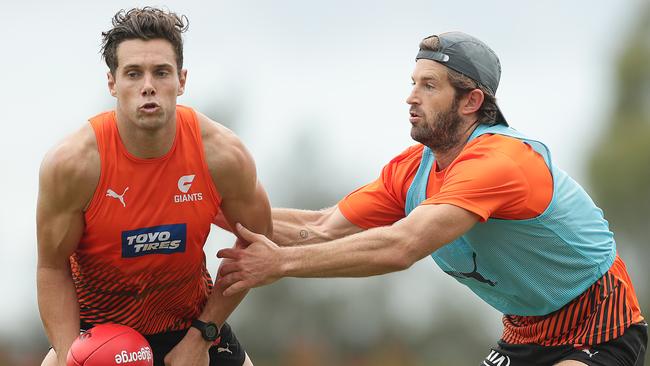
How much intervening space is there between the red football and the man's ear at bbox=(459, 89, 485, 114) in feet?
8.69

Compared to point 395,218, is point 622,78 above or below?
below

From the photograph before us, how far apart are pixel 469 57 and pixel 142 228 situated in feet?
8.26

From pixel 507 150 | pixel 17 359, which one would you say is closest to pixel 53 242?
pixel 507 150

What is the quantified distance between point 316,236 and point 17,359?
14388 mm

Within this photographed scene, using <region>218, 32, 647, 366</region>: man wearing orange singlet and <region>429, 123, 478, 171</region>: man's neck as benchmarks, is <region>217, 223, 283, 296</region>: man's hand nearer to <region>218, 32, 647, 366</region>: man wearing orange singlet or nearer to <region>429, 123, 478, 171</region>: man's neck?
<region>218, 32, 647, 366</region>: man wearing orange singlet

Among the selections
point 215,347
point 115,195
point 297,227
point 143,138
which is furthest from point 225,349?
point 143,138

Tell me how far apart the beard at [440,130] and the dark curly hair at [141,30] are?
1671mm

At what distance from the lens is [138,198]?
25.1 ft

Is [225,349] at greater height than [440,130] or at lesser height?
lesser

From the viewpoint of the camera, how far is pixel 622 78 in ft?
112

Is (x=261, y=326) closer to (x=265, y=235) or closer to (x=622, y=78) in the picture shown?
(x=622, y=78)

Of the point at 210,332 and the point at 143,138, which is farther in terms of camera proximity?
the point at 210,332

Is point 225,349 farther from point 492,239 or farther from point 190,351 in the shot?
point 492,239

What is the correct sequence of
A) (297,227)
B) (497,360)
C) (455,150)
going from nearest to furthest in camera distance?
(455,150)
(497,360)
(297,227)
